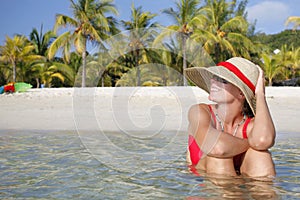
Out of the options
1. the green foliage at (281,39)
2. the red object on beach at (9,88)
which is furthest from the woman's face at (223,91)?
the green foliage at (281,39)

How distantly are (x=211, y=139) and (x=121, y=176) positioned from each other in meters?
0.92

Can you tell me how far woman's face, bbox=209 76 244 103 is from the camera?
9.17 ft

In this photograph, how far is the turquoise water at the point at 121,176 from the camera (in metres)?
2.68

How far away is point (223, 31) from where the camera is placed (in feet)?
97.7

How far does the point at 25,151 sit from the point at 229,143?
8.66ft

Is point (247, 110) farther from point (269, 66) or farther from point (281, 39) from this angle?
point (281, 39)

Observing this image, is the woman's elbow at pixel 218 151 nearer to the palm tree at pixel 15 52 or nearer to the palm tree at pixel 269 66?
the palm tree at pixel 15 52

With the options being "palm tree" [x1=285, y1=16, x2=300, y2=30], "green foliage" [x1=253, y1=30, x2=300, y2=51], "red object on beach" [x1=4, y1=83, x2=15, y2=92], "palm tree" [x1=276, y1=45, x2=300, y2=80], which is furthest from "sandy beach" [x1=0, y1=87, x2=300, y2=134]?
"green foliage" [x1=253, y1=30, x2=300, y2=51]

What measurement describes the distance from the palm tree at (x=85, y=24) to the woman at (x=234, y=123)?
23.1 m

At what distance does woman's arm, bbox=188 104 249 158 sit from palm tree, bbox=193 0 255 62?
24740 millimetres

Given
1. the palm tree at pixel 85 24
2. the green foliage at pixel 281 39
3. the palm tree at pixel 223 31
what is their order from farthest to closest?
the green foliage at pixel 281 39 → the palm tree at pixel 223 31 → the palm tree at pixel 85 24

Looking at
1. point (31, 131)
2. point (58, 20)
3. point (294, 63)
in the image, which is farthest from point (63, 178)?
point (294, 63)

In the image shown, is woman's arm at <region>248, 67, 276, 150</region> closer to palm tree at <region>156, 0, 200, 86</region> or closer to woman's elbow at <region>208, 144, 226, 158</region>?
woman's elbow at <region>208, 144, 226, 158</region>

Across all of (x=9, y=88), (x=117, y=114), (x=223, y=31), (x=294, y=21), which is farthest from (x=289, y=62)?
(x=117, y=114)
